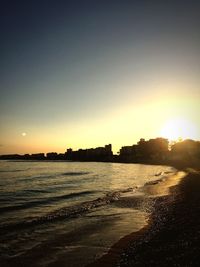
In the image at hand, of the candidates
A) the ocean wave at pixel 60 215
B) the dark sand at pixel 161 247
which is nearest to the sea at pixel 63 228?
the ocean wave at pixel 60 215

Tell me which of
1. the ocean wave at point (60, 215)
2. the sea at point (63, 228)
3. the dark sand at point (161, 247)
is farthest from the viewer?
the ocean wave at point (60, 215)

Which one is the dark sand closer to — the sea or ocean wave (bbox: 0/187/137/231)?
the sea

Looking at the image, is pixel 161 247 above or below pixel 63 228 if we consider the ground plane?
above

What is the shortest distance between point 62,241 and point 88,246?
1.71 meters

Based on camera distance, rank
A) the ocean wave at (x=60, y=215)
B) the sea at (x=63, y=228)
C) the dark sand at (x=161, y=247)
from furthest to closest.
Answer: the ocean wave at (x=60, y=215) < the sea at (x=63, y=228) < the dark sand at (x=161, y=247)

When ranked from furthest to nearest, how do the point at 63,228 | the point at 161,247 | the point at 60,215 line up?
the point at 60,215, the point at 63,228, the point at 161,247

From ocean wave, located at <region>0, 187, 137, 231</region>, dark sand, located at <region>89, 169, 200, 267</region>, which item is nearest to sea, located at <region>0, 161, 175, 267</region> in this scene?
ocean wave, located at <region>0, 187, 137, 231</region>

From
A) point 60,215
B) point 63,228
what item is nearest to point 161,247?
point 63,228

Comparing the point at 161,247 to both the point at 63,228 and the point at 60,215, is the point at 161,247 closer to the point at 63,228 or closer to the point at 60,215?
the point at 63,228

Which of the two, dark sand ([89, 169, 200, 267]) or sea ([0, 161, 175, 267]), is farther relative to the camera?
sea ([0, 161, 175, 267])

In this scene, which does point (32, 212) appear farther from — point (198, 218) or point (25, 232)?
point (198, 218)

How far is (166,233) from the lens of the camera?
1456 centimetres

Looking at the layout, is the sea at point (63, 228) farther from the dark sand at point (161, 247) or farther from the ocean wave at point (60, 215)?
the dark sand at point (161, 247)

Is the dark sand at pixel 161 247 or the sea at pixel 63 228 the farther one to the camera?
the sea at pixel 63 228
